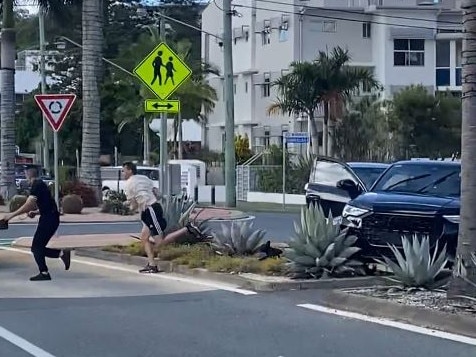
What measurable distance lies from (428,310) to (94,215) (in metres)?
21.6

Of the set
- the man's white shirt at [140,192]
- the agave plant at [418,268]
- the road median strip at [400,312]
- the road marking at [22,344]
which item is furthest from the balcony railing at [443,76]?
the road marking at [22,344]

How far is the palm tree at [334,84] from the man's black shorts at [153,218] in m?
30.1

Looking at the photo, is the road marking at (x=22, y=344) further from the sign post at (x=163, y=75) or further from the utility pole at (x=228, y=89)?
the utility pole at (x=228, y=89)

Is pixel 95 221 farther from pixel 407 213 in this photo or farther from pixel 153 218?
pixel 407 213

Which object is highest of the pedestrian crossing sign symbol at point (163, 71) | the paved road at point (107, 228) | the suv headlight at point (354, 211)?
the pedestrian crossing sign symbol at point (163, 71)

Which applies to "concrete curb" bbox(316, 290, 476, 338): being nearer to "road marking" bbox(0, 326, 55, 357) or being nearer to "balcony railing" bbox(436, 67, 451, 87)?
"road marking" bbox(0, 326, 55, 357)

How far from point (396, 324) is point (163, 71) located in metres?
9.78

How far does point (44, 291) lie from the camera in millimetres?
14266

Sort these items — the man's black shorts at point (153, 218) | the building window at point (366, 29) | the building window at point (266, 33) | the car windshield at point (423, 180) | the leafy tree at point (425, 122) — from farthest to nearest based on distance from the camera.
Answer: the building window at point (266, 33) → the building window at point (366, 29) → the leafy tree at point (425, 122) → the man's black shorts at point (153, 218) → the car windshield at point (423, 180)

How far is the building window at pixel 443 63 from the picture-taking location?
188 ft

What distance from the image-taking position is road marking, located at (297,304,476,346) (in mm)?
10164

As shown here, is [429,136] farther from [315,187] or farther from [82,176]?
[315,187]

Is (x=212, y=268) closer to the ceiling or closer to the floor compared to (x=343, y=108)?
closer to the floor

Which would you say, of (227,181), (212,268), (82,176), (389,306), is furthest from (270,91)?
(389,306)
